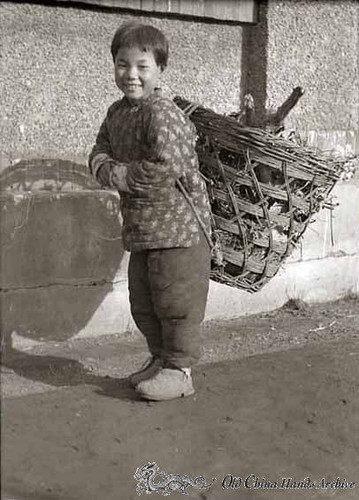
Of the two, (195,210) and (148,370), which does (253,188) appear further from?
(148,370)

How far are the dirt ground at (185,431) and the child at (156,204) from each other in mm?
151

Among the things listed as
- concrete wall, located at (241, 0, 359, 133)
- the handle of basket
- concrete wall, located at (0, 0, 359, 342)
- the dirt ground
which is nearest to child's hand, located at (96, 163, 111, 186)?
the handle of basket

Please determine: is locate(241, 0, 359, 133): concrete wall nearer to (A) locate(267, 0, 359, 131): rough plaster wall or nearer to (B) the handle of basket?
(A) locate(267, 0, 359, 131): rough plaster wall

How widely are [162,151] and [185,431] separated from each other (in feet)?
3.16

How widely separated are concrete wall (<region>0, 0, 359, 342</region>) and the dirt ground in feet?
0.97

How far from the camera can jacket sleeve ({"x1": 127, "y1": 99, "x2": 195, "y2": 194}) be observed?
6.50 ft

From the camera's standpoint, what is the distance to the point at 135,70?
191 cm

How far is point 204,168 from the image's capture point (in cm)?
221

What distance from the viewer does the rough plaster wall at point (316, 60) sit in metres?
3.46

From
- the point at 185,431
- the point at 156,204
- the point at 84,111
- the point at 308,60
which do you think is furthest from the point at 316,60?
the point at 185,431

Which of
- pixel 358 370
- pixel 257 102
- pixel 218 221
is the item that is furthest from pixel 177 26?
pixel 358 370

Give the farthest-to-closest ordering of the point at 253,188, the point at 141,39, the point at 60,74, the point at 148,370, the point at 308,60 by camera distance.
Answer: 1. the point at 308,60
2. the point at 60,74
3. the point at 148,370
4. the point at 253,188
5. the point at 141,39

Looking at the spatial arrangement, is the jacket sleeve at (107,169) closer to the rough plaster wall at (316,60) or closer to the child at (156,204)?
the child at (156,204)

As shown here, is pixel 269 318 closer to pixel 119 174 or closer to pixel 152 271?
pixel 152 271
